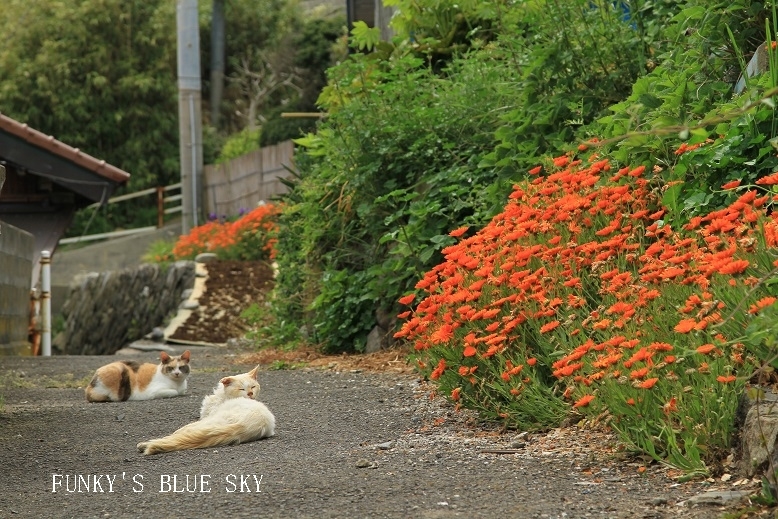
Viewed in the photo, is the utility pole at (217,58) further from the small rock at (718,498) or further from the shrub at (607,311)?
the small rock at (718,498)

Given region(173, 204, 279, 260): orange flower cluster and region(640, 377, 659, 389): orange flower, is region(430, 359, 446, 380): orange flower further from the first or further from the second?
region(173, 204, 279, 260): orange flower cluster

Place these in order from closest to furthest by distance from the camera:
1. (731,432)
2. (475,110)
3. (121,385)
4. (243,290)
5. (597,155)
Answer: (731,432) < (597,155) < (121,385) < (475,110) < (243,290)

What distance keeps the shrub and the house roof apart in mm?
10585

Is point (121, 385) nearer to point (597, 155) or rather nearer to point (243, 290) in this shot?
point (597, 155)

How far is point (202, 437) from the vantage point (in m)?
5.70

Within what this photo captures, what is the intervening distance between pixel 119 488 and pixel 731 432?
2.55 m

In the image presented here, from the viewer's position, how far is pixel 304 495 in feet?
14.7

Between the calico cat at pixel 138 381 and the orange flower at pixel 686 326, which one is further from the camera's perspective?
the calico cat at pixel 138 381

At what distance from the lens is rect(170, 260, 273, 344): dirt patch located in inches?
618

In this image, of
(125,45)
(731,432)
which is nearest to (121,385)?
(731,432)

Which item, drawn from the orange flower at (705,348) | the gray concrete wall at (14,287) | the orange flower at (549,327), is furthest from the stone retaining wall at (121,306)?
the orange flower at (705,348)

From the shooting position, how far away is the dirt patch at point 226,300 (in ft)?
51.5

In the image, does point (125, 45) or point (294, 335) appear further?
point (125, 45)

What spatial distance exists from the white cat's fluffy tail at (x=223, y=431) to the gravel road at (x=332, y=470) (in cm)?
7
